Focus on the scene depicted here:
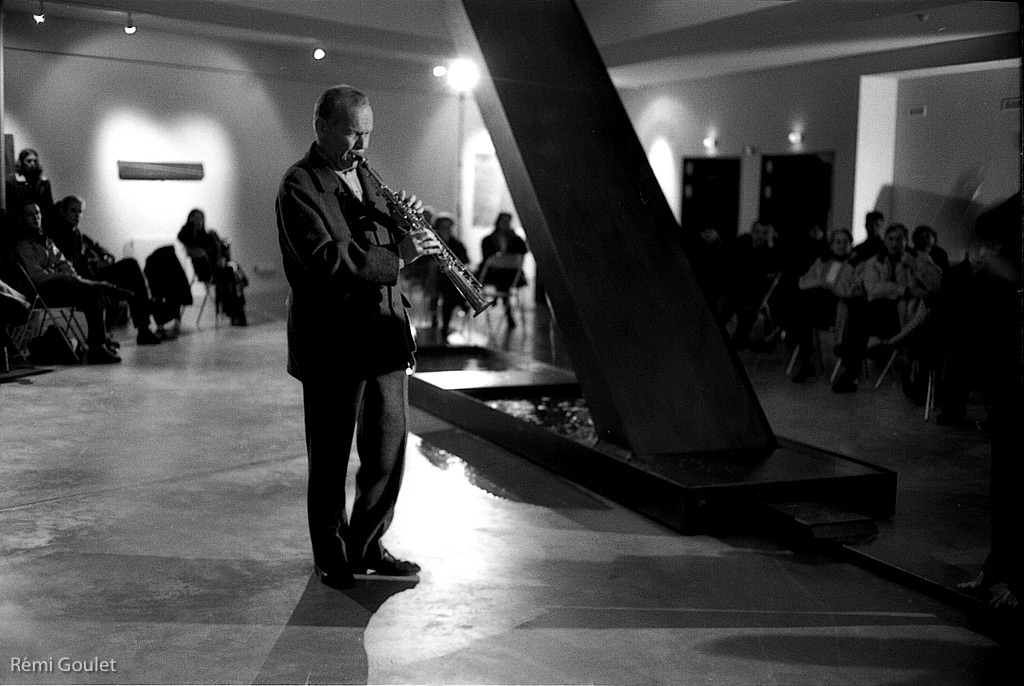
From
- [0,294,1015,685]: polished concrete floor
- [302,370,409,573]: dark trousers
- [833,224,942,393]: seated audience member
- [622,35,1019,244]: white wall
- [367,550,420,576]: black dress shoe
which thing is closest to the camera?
[0,294,1015,685]: polished concrete floor

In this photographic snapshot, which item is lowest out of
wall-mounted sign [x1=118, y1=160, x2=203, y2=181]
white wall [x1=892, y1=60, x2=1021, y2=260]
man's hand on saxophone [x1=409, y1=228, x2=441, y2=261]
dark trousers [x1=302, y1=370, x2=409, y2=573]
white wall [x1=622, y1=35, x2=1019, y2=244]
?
dark trousers [x1=302, y1=370, x2=409, y2=573]

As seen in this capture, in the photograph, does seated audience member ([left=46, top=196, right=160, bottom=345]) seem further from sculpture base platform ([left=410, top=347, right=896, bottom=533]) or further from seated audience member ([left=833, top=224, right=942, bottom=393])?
seated audience member ([left=833, top=224, right=942, bottom=393])

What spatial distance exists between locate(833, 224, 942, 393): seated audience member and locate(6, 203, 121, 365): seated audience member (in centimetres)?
500

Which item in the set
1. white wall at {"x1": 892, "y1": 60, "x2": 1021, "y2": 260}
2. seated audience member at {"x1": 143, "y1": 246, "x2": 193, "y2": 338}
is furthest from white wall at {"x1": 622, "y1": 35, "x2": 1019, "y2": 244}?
seated audience member at {"x1": 143, "y1": 246, "x2": 193, "y2": 338}

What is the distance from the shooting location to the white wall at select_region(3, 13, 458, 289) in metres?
4.07

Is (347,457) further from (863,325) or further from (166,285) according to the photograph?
(863,325)

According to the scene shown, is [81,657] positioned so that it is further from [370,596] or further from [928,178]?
[928,178]

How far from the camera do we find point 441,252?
3441mm

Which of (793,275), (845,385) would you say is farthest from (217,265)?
(793,275)

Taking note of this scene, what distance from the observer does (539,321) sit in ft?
38.6

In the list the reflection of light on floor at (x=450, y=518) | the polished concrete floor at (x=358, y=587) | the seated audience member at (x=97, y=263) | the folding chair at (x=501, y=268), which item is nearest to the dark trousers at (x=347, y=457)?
the polished concrete floor at (x=358, y=587)

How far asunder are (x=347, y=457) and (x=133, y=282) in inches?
53.4

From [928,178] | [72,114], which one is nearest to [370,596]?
[72,114]

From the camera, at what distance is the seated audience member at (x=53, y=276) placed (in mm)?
3834
